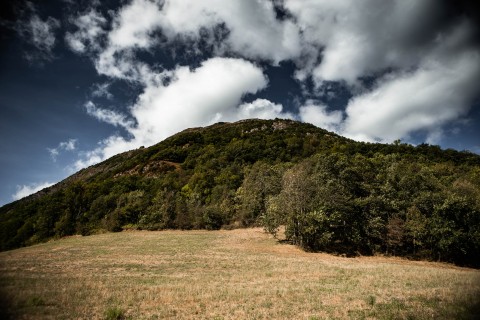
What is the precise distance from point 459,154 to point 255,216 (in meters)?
86.5

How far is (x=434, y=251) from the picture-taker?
37.4m

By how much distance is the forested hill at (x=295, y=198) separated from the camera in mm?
38375

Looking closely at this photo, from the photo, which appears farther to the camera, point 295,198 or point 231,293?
point 295,198

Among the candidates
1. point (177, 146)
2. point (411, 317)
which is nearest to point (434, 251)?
point (411, 317)

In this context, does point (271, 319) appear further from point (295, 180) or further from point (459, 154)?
point (459, 154)

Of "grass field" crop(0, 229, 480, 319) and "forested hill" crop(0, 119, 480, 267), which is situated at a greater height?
"forested hill" crop(0, 119, 480, 267)

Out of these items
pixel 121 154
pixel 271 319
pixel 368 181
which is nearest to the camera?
pixel 271 319

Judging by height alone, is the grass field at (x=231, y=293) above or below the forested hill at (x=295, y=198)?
below

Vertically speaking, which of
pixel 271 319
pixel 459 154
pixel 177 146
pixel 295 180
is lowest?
pixel 271 319

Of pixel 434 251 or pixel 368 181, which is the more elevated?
pixel 368 181

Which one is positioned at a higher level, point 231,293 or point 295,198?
point 295,198

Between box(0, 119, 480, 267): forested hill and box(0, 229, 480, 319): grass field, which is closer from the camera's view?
box(0, 229, 480, 319): grass field

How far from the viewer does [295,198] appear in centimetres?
4191

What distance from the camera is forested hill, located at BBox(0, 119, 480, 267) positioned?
1511 inches
